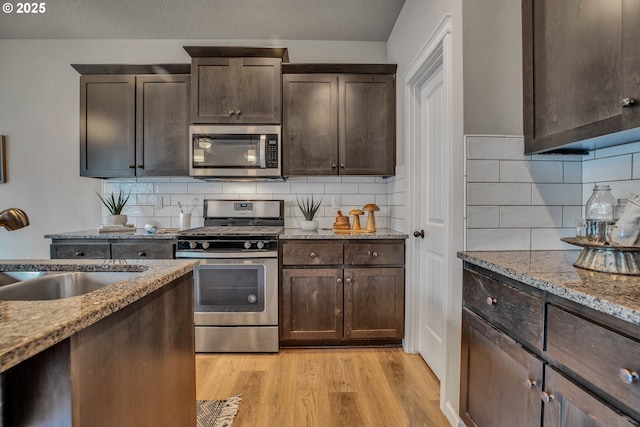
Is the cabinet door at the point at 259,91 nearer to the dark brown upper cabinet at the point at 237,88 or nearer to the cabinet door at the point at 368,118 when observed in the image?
the dark brown upper cabinet at the point at 237,88

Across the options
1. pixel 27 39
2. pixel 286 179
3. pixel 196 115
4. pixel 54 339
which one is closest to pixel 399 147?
pixel 286 179

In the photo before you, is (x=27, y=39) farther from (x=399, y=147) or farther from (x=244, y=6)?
(x=399, y=147)

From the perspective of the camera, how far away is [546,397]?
3.04 ft

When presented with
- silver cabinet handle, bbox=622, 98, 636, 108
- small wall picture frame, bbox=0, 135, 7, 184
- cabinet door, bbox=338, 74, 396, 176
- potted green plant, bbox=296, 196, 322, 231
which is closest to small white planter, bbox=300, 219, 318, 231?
potted green plant, bbox=296, 196, 322, 231

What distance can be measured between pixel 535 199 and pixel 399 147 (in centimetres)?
122

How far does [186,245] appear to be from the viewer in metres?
2.35

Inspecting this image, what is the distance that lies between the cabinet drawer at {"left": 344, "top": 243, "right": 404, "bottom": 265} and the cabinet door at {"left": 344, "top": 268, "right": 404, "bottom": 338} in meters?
0.06

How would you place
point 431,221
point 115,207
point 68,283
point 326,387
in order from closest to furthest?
point 68,283, point 326,387, point 431,221, point 115,207

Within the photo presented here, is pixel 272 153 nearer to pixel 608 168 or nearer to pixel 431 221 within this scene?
pixel 431 221

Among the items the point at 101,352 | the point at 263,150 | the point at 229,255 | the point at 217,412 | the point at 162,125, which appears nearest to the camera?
the point at 101,352

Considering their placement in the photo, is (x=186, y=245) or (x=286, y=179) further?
(x=286, y=179)

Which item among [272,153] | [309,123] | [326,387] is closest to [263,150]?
[272,153]

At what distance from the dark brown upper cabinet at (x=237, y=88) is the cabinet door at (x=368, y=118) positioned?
56cm

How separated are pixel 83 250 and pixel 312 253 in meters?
1.75
